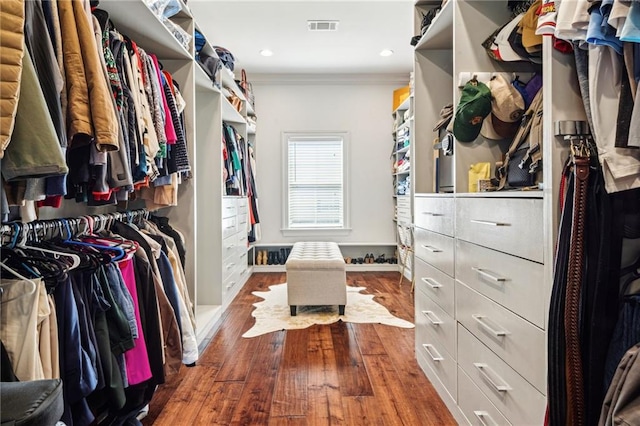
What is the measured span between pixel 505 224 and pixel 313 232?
4.32 meters

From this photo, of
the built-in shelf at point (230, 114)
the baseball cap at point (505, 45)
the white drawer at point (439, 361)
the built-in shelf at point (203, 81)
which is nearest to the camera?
the baseball cap at point (505, 45)

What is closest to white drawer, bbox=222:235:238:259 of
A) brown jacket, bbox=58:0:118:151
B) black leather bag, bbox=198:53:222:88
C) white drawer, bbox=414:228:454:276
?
black leather bag, bbox=198:53:222:88

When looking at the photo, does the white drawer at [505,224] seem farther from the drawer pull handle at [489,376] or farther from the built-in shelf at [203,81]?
the built-in shelf at [203,81]

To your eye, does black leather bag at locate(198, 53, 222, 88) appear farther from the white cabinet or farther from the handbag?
the white cabinet

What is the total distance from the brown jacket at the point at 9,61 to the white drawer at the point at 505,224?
143 centimetres

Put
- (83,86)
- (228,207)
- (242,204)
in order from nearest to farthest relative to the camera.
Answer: (83,86), (228,207), (242,204)

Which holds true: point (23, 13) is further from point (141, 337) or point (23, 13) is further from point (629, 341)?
point (629, 341)

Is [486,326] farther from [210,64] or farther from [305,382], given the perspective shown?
[210,64]

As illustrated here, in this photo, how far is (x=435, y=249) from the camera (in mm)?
2129

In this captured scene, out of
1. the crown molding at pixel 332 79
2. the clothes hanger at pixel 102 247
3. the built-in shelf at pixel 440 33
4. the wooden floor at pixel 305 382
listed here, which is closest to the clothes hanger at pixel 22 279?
the clothes hanger at pixel 102 247

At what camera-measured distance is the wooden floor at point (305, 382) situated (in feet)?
6.11

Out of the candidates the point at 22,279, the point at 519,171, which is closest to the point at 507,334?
the point at 519,171

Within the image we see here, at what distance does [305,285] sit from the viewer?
11.1 feet

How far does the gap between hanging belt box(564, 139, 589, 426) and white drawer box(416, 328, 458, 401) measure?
0.86 meters
